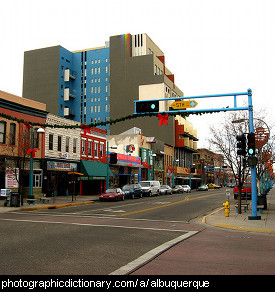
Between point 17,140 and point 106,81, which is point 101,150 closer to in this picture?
point 17,140

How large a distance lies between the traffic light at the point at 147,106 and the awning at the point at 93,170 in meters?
23.1

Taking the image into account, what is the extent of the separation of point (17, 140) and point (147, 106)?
1733 centimetres

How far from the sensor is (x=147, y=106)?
16.8m

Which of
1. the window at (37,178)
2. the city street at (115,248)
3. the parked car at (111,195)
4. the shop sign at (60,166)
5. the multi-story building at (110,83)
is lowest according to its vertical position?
the city street at (115,248)

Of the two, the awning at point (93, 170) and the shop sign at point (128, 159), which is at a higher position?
the shop sign at point (128, 159)

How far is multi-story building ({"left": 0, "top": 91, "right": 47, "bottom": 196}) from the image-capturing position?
26.8 meters

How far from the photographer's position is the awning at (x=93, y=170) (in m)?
38.9

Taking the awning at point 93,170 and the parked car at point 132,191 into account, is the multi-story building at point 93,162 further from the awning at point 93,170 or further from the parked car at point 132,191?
the parked car at point 132,191

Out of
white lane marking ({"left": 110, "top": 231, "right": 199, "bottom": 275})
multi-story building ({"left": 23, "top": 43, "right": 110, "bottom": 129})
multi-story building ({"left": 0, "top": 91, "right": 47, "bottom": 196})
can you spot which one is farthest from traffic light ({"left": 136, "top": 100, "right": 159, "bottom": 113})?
multi-story building ({"left": 23, "top": 43, "right": 110, "bottom": 129})

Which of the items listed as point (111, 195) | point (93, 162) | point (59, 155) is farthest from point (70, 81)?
point (111, 195)

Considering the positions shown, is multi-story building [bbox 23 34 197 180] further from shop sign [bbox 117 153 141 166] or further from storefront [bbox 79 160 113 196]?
storefront [bbox 79 160 113 196]

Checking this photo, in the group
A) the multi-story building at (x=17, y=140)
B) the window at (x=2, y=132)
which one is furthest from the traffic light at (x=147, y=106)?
the window at (x=2, y=132)

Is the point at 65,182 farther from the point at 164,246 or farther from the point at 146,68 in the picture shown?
the point at 146,68

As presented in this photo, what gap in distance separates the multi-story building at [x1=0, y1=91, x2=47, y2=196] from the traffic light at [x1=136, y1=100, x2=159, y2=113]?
11.3 m
